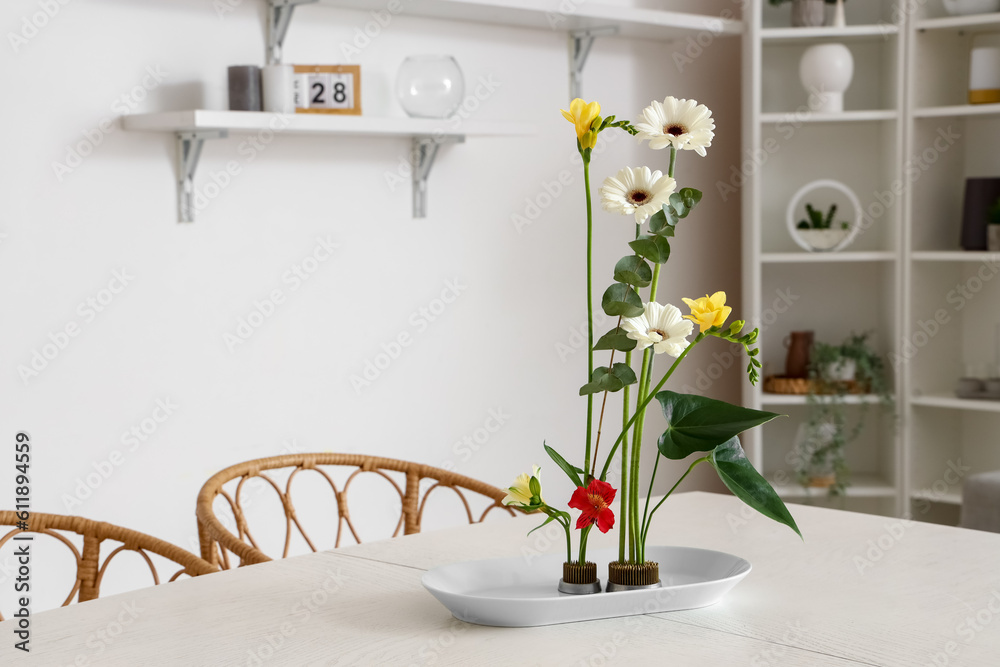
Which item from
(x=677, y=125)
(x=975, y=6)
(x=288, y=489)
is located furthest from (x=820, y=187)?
(x=677, y=125)

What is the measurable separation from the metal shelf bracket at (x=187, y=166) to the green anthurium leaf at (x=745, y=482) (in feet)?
5.08

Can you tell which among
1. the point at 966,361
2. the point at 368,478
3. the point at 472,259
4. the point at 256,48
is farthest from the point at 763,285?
the point at 256,48

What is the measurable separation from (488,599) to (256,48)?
176 cm

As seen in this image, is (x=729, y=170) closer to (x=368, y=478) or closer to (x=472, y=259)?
(x=472, y=259)

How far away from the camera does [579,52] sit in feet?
10.6

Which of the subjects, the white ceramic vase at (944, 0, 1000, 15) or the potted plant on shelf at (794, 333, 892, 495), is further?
the potted plant on shelf at (794, 333, 892, 495)

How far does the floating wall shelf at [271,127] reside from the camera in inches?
90.7

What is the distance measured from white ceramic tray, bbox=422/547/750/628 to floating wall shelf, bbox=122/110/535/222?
1.29 metres

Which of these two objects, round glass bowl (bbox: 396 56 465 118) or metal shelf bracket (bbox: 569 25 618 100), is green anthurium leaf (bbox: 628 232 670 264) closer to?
round glass bowl (bbox: 396 56 465 118)

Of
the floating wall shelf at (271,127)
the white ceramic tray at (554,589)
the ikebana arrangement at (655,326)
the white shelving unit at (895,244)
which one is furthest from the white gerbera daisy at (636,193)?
the white shelving unit at (895,244)

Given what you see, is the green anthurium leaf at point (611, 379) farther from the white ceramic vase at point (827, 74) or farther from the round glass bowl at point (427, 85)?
the white ceramic vase at point (827, 74)

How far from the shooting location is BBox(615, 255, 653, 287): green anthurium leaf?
1.20 metres

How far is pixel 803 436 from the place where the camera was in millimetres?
3436

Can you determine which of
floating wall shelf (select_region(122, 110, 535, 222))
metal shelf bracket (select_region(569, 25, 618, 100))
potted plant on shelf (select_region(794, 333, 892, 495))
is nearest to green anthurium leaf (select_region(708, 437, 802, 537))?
floating wall shelf (select_region(122, 110, 535, 222))
